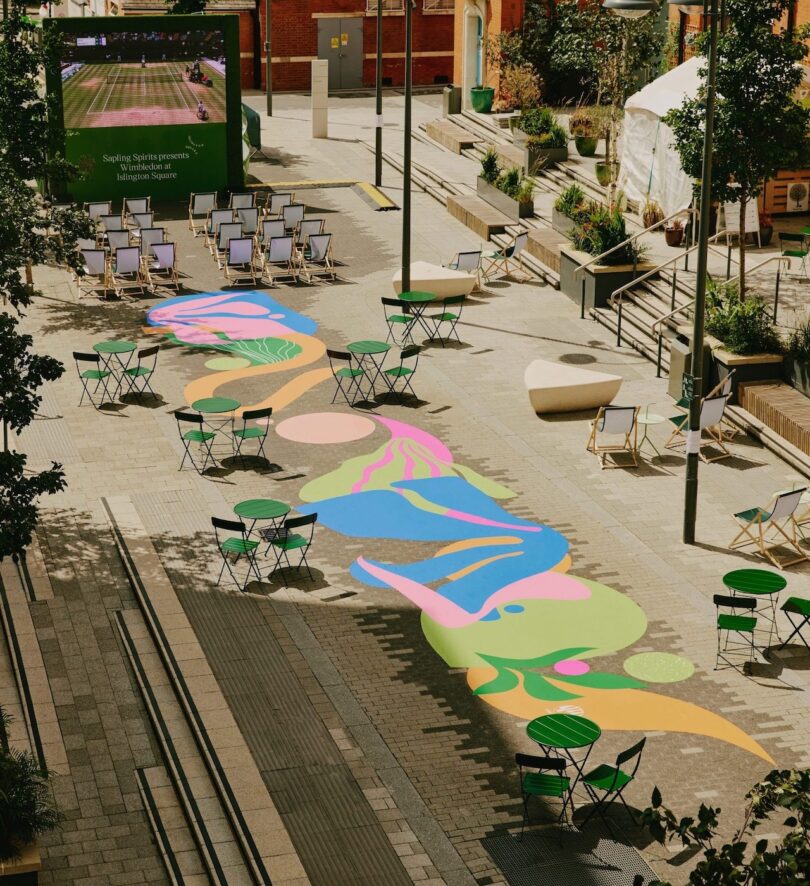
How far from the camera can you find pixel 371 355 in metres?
24.2

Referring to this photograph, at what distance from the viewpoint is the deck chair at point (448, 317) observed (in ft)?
82.3

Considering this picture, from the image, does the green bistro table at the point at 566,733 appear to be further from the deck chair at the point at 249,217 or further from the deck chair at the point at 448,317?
the deck chair at the point at 249,217

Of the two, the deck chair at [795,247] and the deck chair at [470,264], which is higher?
the deck chair at [795,247]

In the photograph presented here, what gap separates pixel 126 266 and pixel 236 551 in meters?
11.9

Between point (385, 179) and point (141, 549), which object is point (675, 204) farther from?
point (141, 549)

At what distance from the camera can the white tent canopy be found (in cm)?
2877

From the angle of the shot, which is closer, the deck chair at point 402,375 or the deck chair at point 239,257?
the deck chair at point 402,375

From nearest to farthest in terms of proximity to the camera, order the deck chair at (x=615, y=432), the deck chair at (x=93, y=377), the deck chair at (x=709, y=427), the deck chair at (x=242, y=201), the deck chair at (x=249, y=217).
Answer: the deck chair at (x=615, y=432)
the deck chair at (x=709, y=427)
the deck chair at (x=93, y=377)
the deck chair at (x=249, y=217)
the deck chair at (x=242, y=201)

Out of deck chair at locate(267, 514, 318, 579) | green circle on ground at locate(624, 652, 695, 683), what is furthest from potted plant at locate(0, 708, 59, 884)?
green circle on ground at locate(624, 652, 695, 683)

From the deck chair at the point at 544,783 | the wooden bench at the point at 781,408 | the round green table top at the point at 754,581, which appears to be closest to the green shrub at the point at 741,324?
the wooden bench at the point at 781,408

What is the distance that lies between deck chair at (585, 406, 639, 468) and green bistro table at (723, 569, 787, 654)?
4.07 m

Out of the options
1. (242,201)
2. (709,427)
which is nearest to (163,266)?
(242,201)

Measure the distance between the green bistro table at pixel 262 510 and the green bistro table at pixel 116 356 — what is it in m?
5.58

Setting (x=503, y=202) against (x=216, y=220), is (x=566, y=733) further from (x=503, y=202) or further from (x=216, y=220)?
(x=503, y=202)
